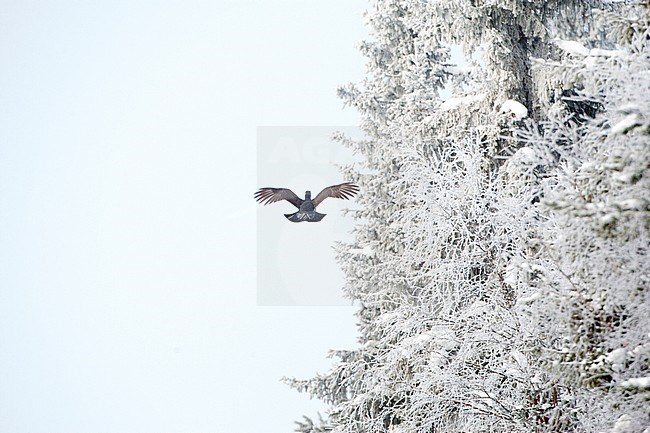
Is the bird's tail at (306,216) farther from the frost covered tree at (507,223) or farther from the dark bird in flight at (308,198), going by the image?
the frost covered tree at (507,223)

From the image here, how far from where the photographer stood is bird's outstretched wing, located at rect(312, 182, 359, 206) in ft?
57.1

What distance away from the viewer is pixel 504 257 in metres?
10.6

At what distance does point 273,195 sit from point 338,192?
3.44ft

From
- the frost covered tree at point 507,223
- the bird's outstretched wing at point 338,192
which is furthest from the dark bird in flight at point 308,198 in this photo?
the frost covered tree at point 507,223

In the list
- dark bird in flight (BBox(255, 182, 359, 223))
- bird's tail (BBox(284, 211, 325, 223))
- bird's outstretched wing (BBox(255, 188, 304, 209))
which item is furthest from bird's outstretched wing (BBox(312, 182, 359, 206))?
bird's outstretched wing (BBox(255, 188, 304, 209))

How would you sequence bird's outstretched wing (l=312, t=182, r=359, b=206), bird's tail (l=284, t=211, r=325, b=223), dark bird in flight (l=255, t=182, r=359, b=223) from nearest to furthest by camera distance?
dark bird in flight (l=255, t=182, r=359, b=223), bird's tail (l=284, t=211, r=325, b=223), bird's outstretched wing (l=312, t=182, r=359, b=206)

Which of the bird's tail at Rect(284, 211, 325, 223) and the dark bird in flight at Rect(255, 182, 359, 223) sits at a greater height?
the dark bird in flight at Rect(255, 182, 359, 223)

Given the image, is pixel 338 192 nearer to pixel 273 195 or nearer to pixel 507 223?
pixel 273 195


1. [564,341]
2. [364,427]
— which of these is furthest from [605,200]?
[364,427]

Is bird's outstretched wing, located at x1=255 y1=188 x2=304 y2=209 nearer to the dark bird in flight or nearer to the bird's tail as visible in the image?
the dark bird in flight

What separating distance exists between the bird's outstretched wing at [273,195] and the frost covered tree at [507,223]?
106 cm

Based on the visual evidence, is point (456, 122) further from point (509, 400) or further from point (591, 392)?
point (591, 392)

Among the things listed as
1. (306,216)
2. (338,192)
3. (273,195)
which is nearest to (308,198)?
(306,216)

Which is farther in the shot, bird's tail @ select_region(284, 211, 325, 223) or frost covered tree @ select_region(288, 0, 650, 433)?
bird's tail @ select_region(284, 211, 325, 223)
